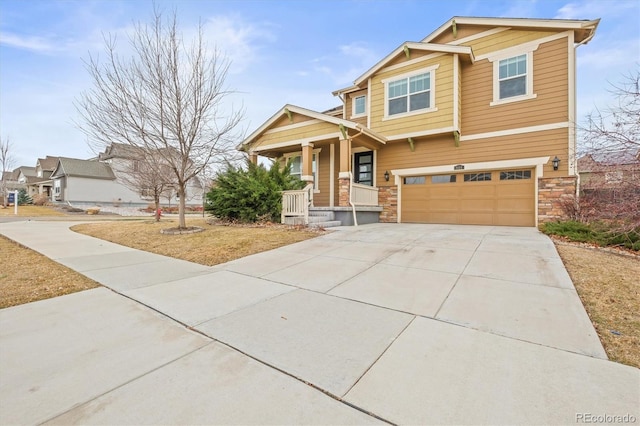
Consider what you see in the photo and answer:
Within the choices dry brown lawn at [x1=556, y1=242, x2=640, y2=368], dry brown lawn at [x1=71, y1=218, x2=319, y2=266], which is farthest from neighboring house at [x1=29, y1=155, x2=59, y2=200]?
dry brown lawn at [x1=556, y1=242, x2=640, y2=368]

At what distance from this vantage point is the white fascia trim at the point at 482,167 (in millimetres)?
9461

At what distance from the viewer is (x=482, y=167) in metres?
10.3

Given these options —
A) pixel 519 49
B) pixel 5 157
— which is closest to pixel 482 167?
pixel 519 49

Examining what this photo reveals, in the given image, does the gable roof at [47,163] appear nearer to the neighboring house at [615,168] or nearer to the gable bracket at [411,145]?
the gable bracket at [411,145]

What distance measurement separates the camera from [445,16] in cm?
1143

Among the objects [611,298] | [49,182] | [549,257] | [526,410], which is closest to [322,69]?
[549,257]

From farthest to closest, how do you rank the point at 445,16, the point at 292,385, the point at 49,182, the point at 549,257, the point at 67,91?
the point at 49,182 → the point at 445,16 → the point at 67,91 → the point at 549,257 → the point at 292,385

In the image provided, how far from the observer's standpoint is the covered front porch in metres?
10.0

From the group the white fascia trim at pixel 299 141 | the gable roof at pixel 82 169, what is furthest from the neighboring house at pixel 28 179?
the white fascia trim at pixel 299 141

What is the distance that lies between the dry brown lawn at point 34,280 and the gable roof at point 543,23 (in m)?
13.7

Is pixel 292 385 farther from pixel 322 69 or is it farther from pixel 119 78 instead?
pixel 322 69

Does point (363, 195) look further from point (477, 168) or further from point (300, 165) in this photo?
point (477, 168)

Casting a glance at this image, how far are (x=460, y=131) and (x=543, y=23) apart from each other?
4005mm

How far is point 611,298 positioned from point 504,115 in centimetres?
867
